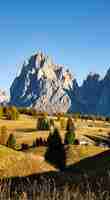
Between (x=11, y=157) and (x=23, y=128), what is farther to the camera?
(x=23, y=128)

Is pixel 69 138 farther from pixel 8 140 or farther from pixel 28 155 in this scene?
pixel 28 155

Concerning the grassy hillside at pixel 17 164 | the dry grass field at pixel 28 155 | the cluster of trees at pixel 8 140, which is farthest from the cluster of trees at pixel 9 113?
the grassy hillside at pixel 17 164

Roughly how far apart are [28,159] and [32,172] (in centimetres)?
324

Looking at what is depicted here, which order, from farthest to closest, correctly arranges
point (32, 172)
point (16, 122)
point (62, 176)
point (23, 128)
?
1. point (16, 122)
2. point (23, 128)
3. point (32, 172)
4. point (62, 176)

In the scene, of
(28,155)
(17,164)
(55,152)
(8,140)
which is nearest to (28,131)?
(8,140)

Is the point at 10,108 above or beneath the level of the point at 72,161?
above

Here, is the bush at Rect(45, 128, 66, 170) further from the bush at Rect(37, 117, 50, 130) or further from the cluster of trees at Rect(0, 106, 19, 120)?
the cluster of trees at Rect(0, 106, 19, 120)

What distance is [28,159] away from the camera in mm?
38250

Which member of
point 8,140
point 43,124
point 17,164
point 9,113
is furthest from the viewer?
point 9,113

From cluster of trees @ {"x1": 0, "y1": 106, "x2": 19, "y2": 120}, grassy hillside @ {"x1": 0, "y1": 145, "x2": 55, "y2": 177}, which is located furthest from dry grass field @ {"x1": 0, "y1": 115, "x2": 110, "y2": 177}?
cluster of trees @ {"x1": 0, "y1": 106, "x2": 19, "y2": 120}

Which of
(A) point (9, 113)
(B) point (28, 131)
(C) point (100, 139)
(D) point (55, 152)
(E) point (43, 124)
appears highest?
(A) point (9, 113)

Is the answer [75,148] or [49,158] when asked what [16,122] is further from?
[49,158]

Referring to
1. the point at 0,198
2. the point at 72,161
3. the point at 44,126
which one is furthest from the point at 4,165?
the point at 44,126

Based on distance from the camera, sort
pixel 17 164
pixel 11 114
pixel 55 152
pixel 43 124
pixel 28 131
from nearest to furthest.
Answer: pixel 17 164
pixel 55 152
pixel 28 131
pixel 43 124
pixel 11 114
